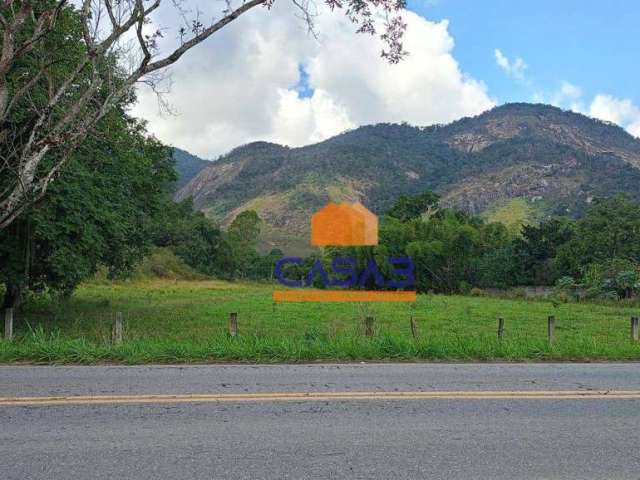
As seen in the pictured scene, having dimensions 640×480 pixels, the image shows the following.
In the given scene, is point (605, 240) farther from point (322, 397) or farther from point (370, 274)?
point (322, 397)

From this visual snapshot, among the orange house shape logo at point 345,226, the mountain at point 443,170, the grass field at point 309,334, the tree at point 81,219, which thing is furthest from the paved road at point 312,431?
the mountain at point 443,170

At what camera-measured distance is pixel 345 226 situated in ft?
130

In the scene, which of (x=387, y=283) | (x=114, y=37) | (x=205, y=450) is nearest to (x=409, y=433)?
(x=205, y=450)

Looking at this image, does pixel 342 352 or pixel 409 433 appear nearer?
pixel 409 433

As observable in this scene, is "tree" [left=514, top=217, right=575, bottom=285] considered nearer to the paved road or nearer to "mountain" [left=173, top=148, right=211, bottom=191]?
the paved road

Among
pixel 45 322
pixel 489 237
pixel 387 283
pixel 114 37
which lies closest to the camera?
pixel 114 37

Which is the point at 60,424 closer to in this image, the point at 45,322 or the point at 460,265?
the point at 45,322

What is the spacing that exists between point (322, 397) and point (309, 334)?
12.5 ft

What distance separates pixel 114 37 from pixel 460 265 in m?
43.1

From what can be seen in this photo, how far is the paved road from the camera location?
12.2 ft

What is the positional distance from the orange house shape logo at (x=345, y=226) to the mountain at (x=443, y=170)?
141 ft

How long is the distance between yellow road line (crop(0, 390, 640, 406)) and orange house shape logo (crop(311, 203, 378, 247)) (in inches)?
1235

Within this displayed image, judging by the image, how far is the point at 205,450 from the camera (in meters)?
4.00

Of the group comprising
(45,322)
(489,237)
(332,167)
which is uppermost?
(332,167)
